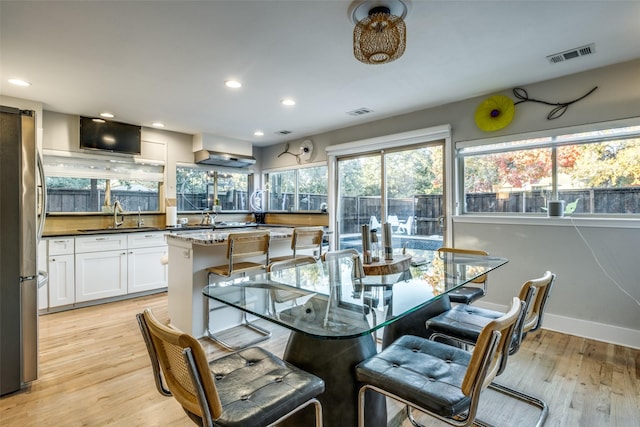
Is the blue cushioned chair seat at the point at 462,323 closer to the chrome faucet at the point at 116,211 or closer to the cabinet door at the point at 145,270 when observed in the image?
the cabinet door at the point at 145,270

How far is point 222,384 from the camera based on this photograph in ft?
3.80

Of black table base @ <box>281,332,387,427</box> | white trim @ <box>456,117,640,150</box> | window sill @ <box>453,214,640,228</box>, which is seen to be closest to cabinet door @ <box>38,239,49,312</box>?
black table base @ <box>281,332,387,427</box>

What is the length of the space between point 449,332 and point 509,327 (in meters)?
0.74

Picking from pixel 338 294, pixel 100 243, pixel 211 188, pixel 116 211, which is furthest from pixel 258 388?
pixel 211 188

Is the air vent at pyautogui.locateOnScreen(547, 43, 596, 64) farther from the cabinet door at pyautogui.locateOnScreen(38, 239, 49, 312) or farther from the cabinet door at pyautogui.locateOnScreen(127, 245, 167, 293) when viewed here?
the cabinet door at pyautogui.locateOnScreen(38, 239, 49, 312)

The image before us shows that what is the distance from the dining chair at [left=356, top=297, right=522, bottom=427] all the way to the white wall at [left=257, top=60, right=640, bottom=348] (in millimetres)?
2326

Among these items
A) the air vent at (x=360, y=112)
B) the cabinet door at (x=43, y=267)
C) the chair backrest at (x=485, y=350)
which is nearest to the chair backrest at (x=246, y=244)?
the chair backrest at (x=485, y=350)

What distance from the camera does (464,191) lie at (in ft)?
12.1

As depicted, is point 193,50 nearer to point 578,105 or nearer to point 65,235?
point 65,235

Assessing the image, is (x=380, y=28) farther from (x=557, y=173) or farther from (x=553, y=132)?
(x=557, y=173)

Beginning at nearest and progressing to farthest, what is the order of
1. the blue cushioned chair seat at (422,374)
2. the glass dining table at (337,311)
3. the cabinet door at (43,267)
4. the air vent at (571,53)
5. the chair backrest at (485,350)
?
the chair backrest at (485,350) → the blue cushioned chair seat at (422,374) → the glass dining table at (337,311) → the air vent at (571,53) → the cabinet door at (43,267)

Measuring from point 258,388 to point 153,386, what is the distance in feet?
4.67

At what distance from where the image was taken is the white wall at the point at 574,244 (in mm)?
2693

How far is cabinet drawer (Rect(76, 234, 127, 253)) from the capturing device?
378cm
